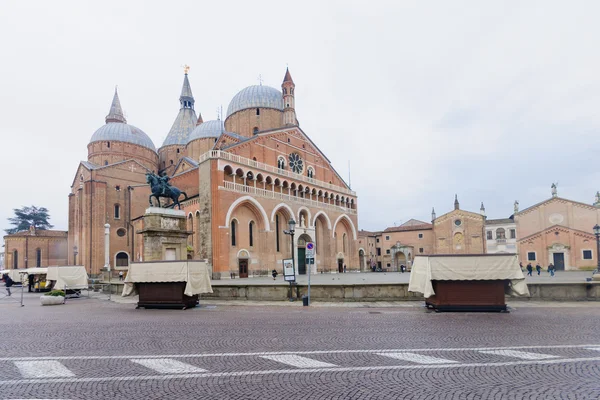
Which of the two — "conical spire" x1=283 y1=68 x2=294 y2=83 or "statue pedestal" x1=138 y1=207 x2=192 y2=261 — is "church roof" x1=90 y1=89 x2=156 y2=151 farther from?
"statue pedestal" x1=138 y1=207 x2=192 y2=261

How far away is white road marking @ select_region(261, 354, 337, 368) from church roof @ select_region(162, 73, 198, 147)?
2295 inches

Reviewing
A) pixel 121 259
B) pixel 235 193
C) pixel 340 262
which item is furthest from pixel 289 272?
pixel 121 259

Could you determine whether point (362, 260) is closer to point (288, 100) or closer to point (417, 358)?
point (288, 100)

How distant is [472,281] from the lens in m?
11.6

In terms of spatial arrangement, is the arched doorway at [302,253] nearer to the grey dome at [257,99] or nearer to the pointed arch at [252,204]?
the pointed arch at [252,204]

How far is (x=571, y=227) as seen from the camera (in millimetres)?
50719

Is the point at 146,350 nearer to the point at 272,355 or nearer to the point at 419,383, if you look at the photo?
the point at 272,355

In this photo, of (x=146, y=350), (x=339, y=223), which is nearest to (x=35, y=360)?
(x=146, y=350)

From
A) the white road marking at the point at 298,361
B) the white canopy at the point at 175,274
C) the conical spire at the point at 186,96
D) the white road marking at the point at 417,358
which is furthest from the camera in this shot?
the conical spire at the point at 186,96

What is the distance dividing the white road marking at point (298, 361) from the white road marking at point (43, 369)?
9.71 ft

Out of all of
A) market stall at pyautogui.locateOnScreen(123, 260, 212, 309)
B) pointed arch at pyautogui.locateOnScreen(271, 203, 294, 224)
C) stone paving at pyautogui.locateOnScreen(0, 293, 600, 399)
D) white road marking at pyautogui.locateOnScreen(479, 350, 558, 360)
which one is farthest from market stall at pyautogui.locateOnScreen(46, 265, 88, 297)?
white road marking at pyautogui.locateOnScreen(479, 350, 558, 360)

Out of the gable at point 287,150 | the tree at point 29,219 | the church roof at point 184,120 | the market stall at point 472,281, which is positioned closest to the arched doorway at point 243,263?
the gable at point 287,150

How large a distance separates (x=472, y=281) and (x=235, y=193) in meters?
26.6

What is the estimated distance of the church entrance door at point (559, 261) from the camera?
48.9 meters
